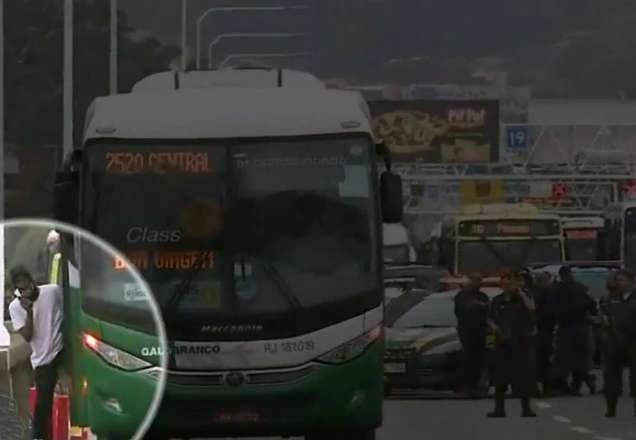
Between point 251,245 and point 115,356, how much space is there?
4.52 ft

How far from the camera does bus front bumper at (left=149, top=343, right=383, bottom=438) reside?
15.1 m

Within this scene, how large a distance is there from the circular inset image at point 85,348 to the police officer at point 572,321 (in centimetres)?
1071

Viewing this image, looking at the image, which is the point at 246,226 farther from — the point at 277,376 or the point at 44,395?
the point at 44,395

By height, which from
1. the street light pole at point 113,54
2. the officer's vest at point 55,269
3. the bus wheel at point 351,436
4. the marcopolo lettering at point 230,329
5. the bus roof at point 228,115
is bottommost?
the bus wheel at point 351,436

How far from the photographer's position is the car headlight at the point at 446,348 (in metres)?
26.5

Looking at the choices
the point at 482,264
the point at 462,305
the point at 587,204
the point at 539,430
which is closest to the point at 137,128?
the point at 539,430

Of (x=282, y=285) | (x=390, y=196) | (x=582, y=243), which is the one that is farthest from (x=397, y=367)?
(x=582, y=243)

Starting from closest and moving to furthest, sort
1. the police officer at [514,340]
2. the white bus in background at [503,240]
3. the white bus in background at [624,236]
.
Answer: the police officer at [514,340], the white bus in background at [503,240], the white bus in background at [624,236]

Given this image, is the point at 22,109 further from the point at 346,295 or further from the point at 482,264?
the point at 346,295

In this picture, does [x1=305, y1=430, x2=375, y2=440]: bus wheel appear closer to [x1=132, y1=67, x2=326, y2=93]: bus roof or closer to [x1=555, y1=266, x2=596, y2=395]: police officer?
[x1=132, y1=67, x2=326, y2=93]: bus roof

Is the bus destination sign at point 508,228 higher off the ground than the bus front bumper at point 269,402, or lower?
lower

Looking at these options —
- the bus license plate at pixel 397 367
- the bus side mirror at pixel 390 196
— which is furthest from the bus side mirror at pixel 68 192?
the bus license plate at pixel 397 367

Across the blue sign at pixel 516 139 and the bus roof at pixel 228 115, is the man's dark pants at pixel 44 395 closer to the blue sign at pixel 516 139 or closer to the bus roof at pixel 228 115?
the bus roof at pixel 228 115

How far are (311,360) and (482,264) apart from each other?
23.4 meters
